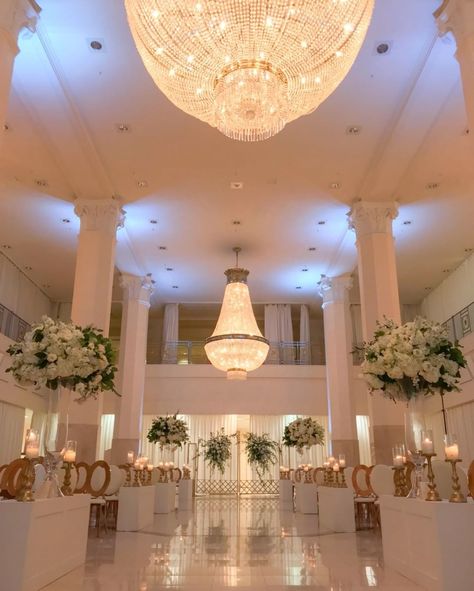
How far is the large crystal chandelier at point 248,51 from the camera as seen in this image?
3.83 m

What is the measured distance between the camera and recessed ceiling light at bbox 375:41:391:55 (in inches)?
267

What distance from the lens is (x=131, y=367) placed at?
563 inches

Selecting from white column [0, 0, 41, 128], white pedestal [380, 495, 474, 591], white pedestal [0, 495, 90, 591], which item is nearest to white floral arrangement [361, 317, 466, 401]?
white pedestal [380, 495, 474, 591]

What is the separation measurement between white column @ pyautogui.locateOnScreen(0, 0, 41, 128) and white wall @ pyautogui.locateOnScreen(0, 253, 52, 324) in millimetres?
9744

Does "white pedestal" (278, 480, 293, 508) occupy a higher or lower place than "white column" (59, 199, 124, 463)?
lower

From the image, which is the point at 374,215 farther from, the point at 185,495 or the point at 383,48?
the point at 185,495

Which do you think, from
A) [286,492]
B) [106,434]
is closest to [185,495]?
[286,492]

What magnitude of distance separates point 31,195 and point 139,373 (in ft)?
19.1

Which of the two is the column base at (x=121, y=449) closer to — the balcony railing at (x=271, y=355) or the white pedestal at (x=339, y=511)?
the balcony railing at (x=271, y=355)

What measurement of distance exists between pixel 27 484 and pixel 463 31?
5959mm

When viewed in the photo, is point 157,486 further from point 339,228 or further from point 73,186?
point 339,228

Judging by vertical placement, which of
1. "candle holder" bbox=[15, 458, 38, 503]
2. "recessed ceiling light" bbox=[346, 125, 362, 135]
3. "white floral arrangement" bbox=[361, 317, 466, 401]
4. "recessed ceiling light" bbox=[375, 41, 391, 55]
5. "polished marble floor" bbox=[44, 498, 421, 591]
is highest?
"recessed ceiling light" bbox=[346, 125, 362, 135]

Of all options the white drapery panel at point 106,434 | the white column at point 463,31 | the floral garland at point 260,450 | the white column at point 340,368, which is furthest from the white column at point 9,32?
the white drapery panel at point 106,434

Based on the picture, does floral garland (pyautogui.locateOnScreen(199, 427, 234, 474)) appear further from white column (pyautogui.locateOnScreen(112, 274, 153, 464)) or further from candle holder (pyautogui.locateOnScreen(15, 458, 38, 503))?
candle holder (pyautogui.locateOnScreen(15, 458, 38, 503))
